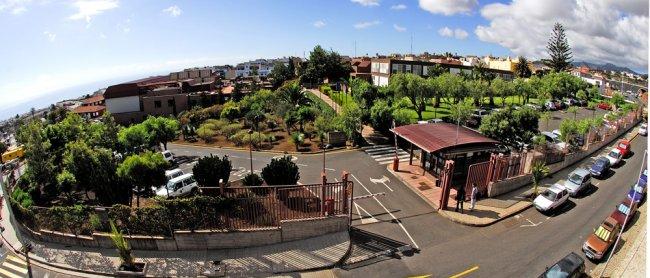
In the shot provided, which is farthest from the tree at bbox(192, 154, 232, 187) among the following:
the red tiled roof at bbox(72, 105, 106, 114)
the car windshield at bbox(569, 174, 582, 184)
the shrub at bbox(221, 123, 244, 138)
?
the red tiled roof at bbox(72, 105, 106, 114)

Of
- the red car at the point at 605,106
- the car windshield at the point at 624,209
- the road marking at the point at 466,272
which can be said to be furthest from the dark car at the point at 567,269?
the red car at the point at 605,106

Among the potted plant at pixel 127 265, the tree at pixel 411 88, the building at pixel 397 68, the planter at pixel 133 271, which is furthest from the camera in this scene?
the building at pixel 397 68

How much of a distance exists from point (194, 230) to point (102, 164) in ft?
29.1

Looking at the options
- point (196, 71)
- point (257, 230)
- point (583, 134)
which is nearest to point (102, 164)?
point (257, 230)

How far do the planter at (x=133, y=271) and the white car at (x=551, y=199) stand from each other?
72.4 feet

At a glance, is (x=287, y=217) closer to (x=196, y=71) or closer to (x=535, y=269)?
(x=535, y=269)

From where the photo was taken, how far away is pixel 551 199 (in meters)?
21.5

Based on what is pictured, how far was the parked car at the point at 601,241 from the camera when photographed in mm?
16547

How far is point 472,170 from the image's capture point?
22.3 metres

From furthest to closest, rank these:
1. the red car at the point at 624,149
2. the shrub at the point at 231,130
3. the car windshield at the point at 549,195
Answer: the shrub at the point at 231,130, the red car at the point at 624,149, the car windshield at the point at 549,195

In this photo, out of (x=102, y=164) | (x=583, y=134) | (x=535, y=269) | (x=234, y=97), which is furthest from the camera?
(x=234, y=97)

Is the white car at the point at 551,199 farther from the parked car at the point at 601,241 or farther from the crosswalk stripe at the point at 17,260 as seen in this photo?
the crosswalk stripe at the point at 17,260

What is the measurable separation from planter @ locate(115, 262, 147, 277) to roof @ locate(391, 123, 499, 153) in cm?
1818

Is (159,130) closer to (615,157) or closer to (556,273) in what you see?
(556,273)
